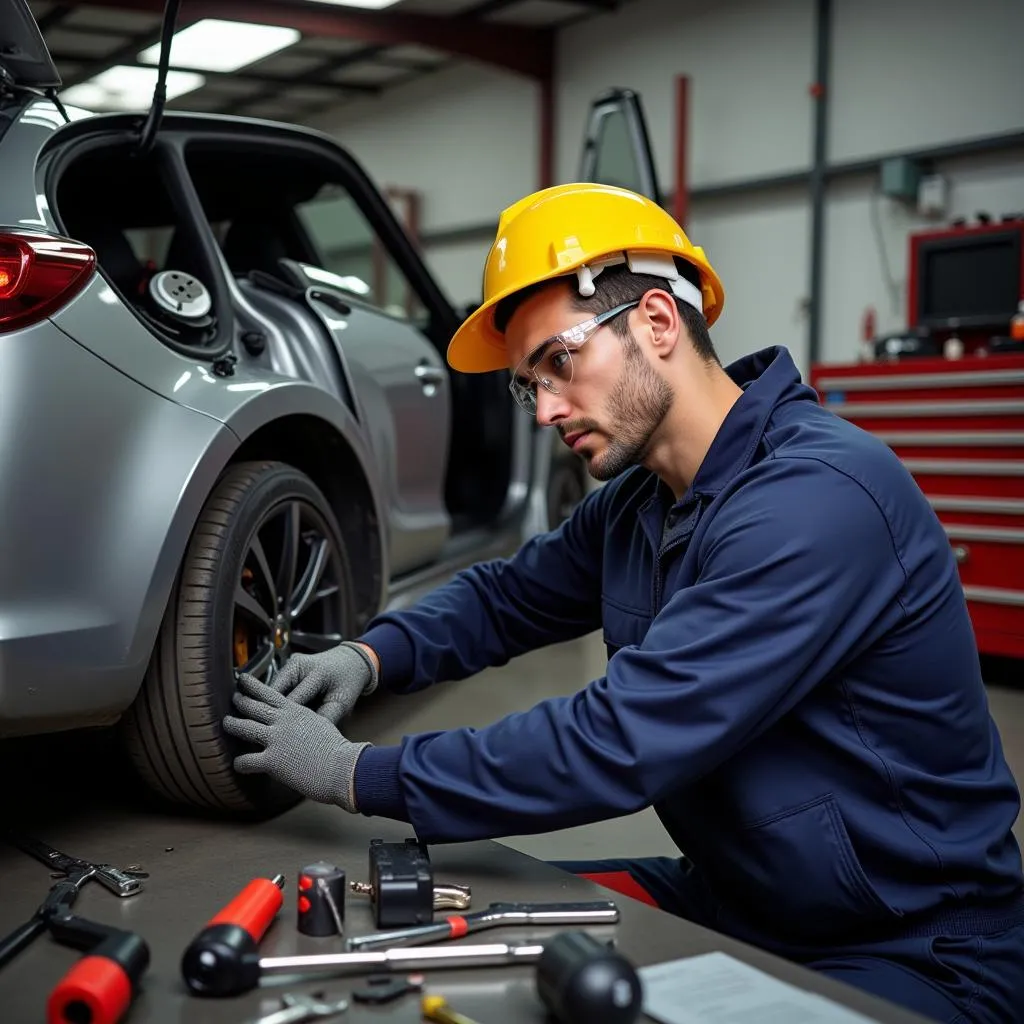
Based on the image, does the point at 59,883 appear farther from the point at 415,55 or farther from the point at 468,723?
the point at 415,55

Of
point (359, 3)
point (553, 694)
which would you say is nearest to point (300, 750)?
point (553, 694)

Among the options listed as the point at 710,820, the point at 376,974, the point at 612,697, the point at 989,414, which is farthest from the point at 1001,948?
the point at 989,414

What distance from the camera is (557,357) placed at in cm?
146

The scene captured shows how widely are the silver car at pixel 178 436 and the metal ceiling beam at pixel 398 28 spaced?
15.4 ft

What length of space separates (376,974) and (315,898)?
0.44 ft

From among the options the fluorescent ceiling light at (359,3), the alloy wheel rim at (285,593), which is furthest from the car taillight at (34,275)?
the fluorescent ceiling light at (359,3)

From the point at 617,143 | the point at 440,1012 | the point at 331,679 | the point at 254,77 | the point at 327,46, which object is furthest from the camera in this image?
the point at 254,77

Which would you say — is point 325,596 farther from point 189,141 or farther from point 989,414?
point 989,414

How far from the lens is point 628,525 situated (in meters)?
1.66

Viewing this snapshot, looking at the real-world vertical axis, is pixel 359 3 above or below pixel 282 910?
above

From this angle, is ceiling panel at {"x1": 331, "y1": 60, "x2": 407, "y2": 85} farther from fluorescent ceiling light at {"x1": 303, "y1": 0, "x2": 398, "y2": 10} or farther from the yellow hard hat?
the yellow hard hat

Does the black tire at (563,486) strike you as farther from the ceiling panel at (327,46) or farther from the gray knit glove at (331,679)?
the ceiling panel at (327,46)

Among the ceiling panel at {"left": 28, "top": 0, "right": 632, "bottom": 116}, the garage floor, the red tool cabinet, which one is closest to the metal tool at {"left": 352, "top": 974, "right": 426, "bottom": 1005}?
the garage floor

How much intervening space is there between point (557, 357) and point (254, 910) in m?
0.76
